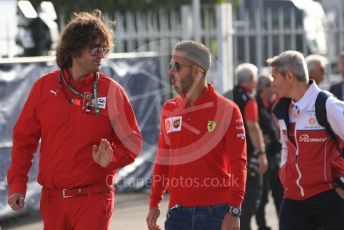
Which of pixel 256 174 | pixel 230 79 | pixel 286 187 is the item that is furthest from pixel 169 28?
pixel 286 187

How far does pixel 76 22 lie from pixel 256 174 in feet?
13.4

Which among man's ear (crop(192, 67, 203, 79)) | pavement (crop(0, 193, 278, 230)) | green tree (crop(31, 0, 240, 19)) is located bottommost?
pavement (crop(0, 193, 278, 230))

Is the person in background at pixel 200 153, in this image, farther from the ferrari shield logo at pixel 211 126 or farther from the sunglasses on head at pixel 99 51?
the sunglasses on head at pixel 99 51

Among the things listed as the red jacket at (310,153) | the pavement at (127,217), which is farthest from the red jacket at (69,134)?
the pavement at (127,217)

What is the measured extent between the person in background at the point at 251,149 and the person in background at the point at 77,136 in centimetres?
356

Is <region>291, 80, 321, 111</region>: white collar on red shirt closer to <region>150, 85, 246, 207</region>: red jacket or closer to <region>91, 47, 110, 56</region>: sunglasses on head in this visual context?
<region>150, 85, 246, 207</region>: red jacket

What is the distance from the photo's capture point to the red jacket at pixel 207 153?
236 inches

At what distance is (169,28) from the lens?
1453cm

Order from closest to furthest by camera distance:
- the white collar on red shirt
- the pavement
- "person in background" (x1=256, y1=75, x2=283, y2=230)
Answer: the white collar on red shirt, "person in background" (x1=256, y1=75, x2=283, y2=230), the pavement

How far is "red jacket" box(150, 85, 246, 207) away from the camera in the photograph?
19.6ft

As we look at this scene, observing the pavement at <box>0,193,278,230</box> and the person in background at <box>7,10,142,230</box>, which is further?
the pavement at <box>0,193,278,230</box>

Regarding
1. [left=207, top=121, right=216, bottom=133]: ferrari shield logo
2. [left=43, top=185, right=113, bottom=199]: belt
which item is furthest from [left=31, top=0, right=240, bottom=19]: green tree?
[left=43, top=185, right=113, bottom=199]: belt

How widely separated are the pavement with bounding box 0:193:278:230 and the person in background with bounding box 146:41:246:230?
4.74 m

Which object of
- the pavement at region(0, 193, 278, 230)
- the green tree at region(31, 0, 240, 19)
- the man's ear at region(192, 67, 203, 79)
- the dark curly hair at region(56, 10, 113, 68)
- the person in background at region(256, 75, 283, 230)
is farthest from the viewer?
the green tree at region(31, 0, 240, 19)
